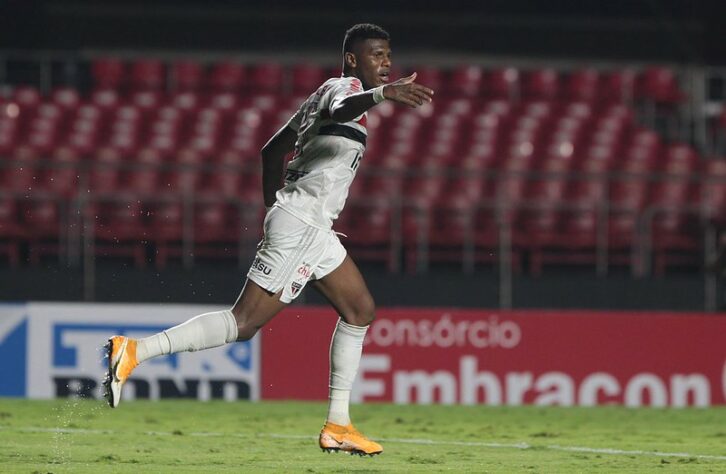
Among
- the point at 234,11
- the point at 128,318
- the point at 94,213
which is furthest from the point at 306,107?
the point at 234,11

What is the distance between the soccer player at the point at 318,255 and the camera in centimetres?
685

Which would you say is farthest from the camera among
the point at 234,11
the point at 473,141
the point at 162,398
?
the point at 234,11

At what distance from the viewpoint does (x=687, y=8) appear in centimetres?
2139

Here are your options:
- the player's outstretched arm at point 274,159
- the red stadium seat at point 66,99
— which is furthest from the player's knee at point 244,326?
the red stadium seat at point 66,99

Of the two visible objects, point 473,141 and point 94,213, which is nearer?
point 94,213

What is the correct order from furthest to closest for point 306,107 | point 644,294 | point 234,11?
point 234,11
point 644,294
point 306,107

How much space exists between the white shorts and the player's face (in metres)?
0.78

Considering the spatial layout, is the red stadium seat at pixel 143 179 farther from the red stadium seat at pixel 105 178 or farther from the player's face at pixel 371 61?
the player's face at pixel 371 61

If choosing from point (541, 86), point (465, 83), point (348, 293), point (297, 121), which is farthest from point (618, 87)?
point (348, 293)

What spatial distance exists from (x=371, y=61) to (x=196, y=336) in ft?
5.28

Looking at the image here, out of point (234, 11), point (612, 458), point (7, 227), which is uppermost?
point (234, 11)

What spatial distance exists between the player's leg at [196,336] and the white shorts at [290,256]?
64 millimetres

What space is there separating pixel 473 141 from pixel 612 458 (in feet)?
33.3

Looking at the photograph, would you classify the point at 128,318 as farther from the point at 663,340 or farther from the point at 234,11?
the point at 234,11
